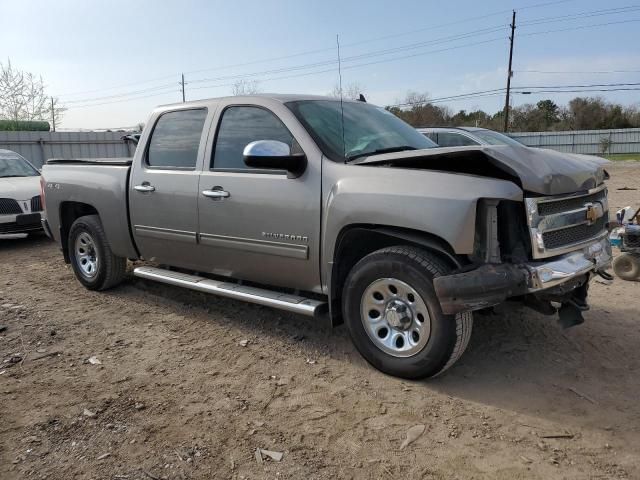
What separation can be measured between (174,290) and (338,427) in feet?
10.8

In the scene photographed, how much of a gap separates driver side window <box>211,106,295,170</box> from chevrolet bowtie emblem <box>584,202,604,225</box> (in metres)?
2.16

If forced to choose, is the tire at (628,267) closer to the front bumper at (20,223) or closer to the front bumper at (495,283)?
the front bumper at (495,283)

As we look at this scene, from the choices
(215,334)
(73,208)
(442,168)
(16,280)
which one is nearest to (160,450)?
(215,334)

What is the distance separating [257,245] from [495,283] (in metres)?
1.87

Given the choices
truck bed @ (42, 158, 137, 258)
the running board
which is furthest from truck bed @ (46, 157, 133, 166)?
the running board

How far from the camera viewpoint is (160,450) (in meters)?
2.85

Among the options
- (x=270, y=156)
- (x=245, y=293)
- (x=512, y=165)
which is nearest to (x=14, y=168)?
(x=245, y=293)

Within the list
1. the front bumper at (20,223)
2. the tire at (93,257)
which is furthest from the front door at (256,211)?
the front bumper at (20,223)

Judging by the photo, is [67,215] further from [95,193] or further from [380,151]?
[380,151]

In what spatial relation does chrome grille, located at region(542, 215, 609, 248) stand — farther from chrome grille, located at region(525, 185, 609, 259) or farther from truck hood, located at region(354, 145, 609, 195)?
truck hood, located at region(354, 145, 609, 195)

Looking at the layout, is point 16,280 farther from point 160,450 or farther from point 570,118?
point 570,118

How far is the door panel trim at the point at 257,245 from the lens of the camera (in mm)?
3926

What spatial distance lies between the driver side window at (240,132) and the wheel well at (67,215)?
2.27 m

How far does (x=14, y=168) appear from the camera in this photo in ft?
33.1
